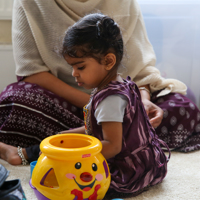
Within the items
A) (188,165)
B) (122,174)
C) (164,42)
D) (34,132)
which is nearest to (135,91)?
(122,174)

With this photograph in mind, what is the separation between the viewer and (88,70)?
838 millimetres

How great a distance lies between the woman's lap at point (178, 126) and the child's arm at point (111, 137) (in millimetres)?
586

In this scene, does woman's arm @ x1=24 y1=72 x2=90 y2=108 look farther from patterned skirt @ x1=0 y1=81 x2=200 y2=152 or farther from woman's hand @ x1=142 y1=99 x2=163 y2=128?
woman's hand @ x1=142 y1=99 x2=163 y2=128

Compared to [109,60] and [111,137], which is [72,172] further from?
[109,60]

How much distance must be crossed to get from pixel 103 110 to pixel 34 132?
0.55 metres

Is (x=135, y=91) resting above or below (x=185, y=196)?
above

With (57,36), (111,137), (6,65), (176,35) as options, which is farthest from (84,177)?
(176,35)

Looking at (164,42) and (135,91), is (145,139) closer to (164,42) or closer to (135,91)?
(135,91)

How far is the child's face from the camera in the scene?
831mm

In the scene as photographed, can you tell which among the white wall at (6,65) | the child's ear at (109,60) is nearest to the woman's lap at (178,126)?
the child's ear at (109,60)

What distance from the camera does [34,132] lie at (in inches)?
48.9

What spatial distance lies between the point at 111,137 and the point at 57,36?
29.3 inches

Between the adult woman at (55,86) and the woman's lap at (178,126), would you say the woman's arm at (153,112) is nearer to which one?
the adult woman at (55,86)

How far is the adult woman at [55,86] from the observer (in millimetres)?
1223
